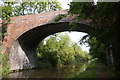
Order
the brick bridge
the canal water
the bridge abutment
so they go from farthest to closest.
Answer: the bridge abutment
the brick bridge
the canal water

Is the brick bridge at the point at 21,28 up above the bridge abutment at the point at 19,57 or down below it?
above

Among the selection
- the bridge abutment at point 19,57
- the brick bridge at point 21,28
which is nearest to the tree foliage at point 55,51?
the bridge abutment at point 19,57

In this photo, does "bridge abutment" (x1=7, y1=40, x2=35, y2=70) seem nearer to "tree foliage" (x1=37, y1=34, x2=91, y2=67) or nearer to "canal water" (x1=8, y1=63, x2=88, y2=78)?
"canal water" (x1=8, y1=63, x2=88, y2=78)

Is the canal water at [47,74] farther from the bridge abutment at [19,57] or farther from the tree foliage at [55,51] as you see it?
the tree foliage at [55,51]

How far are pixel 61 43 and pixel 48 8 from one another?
752 centimetres

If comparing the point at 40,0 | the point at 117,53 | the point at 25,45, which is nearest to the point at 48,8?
the point at 40,0

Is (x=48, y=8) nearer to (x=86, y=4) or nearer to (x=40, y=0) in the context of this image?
(x=40, y=0)

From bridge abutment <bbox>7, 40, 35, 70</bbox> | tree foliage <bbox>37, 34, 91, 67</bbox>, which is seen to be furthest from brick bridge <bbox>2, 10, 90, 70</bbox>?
tree foliage <bbox>37, 34, 91, 67</bbox>

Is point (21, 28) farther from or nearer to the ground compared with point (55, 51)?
farther from the ground

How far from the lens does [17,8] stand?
82.0 ft

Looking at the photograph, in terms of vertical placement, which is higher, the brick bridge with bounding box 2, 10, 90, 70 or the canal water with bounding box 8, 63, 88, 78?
the brick bridge with bounding box 2, 10, 90, 70

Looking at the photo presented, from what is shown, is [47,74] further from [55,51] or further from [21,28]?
[55,51]

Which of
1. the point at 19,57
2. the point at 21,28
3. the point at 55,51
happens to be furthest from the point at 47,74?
the point at 55,51

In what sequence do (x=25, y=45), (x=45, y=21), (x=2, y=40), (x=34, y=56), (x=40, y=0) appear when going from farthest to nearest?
1. (x=40, y=0)
2. (x=34, y=56)
3. (x=25, y=45)
4. (x=2, y=40)
5. (x=45, y=21)
